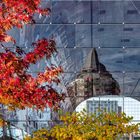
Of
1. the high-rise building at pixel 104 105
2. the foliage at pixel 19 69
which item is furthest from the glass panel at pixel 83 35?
the foliage at pixel 19 69

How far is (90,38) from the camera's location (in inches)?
626

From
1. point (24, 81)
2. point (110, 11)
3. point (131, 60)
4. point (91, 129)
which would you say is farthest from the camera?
point (131, 60)

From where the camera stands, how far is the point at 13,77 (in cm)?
922

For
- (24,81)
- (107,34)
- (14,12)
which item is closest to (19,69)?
(24,81)

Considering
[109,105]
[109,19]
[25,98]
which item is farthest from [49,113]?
[25,98]

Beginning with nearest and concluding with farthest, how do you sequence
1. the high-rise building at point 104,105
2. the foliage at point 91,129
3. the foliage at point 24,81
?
the foliage at point 24,81, the foliage at point 91,129, the high-rise building at point 104,105

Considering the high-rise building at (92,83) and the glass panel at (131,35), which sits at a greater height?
the glass panel at (131,35)

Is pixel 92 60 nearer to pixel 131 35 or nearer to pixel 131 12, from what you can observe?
pixel 131 35

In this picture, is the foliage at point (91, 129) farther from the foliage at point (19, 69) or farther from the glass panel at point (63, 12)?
the glass panel at point (63, 12)

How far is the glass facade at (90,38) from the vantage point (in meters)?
15.8

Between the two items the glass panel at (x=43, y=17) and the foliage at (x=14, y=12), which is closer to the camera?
the foliage at (x=14, y=12)

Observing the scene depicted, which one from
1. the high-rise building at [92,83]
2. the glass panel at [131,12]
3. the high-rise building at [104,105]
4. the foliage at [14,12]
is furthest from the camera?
the high-rise building at [92,83]

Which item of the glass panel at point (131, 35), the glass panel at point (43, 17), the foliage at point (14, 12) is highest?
the glass panel at point (43, 17)

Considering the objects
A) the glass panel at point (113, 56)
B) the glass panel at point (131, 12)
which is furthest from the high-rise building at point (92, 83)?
the glass panel at point (131, 12)
